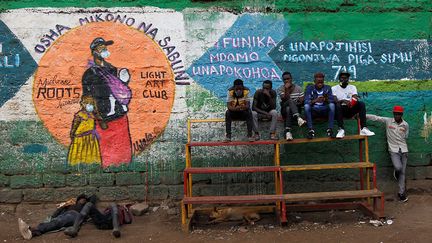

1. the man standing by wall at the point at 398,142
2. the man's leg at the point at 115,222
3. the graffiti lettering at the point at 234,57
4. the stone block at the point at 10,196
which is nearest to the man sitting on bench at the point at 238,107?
the graffiti lettering at the point at 234,57

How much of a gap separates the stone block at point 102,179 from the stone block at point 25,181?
2.71ft

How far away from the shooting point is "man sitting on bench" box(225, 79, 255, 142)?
6566 mm

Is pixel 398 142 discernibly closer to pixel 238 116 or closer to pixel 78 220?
pixel 238 116

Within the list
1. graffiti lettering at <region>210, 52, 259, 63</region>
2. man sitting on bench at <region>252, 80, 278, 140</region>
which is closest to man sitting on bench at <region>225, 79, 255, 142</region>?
man sitting on bench at <region>252, 80, 278, 140</region>

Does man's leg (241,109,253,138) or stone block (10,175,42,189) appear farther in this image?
stone block (10,175,42,189)

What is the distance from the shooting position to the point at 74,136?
23.6 ft

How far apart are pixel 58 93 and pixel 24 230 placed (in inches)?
89.1

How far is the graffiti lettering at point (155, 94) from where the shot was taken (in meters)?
7.26

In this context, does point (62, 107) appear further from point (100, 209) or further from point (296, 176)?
point (296, 176)

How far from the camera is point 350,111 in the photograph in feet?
22.2

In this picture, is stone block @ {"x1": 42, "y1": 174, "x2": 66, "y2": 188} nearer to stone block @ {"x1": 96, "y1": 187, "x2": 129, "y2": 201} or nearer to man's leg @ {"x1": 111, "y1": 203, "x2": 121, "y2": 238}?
stone block @ {"x1": 96, "y1": 187, "x2": 129, "y2": 201}

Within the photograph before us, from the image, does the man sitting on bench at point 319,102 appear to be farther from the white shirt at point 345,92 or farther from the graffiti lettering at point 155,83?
the graffiti lettering at point 155,83

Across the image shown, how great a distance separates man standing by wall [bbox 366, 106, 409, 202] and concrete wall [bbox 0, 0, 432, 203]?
0.79 ft

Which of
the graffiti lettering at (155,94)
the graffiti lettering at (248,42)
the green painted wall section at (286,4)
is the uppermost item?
the green painted wall section at (286,4)
